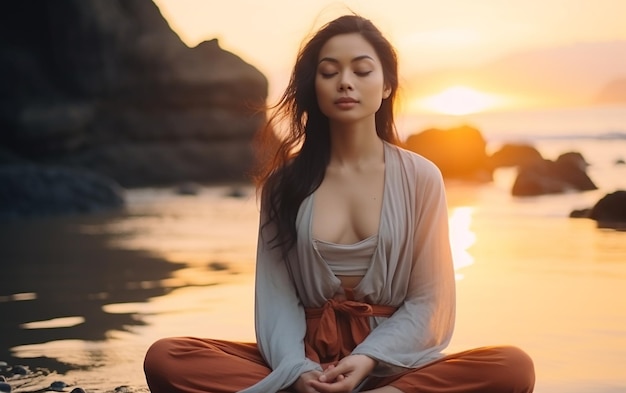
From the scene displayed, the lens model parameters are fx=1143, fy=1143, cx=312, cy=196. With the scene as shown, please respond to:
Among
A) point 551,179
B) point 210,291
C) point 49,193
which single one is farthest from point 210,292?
point 551,179

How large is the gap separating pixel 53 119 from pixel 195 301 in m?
13.2

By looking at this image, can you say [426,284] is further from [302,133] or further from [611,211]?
[611,211]

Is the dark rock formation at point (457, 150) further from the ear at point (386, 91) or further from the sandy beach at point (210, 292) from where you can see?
the ear at point (386, 91)

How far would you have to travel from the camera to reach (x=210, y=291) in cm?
565

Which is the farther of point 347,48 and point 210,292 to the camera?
point 210,292

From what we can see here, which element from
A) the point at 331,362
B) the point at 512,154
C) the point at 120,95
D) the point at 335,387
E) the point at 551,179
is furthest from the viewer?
the point at 512,154

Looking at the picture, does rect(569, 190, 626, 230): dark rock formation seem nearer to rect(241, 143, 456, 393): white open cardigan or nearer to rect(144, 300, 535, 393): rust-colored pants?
rect(241, 143, 456, 393): white open cardigan

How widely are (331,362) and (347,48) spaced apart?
0.85 m

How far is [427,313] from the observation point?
10.0 ft

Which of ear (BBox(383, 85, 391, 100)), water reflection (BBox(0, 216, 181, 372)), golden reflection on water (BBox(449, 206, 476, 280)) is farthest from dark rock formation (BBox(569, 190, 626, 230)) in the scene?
ear (BBox(383, 85, 391, 100))

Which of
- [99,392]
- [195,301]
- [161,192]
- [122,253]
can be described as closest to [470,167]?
[161,192]

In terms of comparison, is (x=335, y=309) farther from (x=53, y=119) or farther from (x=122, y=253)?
(x=53, y=119)

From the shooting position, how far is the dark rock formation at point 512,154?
2047 cm

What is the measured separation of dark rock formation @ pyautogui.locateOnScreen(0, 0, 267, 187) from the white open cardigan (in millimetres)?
14129
